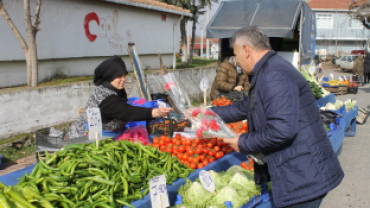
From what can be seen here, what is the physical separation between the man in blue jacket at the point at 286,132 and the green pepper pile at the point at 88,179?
1.01 m

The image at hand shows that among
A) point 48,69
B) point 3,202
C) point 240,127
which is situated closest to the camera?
point 3,202

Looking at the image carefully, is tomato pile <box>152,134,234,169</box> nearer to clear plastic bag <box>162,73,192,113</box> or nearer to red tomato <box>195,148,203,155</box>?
red tomato <box>195,148,203,155</box>

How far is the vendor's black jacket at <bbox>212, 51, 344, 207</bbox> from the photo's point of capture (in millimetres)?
1987

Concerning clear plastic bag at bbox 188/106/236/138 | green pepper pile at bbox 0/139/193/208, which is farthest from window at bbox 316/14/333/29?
green pepper pile at bbox 0/139/193/208

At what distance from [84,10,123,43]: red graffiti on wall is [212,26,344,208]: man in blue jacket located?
9000mm

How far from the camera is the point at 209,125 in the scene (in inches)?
113

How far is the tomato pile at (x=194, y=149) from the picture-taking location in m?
3.64

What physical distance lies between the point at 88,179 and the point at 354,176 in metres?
4.93

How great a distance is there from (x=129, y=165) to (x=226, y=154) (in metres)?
1.69

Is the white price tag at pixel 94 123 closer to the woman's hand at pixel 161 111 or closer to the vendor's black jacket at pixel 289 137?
the woman's hand at pixel 161 111

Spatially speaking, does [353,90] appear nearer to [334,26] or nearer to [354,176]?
[354,176]

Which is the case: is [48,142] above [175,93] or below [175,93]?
below

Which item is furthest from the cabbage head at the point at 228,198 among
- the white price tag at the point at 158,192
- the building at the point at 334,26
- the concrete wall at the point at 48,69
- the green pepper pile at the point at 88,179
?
the building at the point at 334,26

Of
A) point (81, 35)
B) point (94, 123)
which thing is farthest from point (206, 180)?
point (81, 35)
